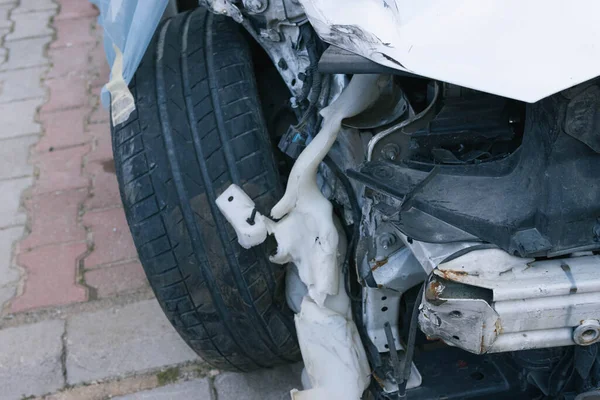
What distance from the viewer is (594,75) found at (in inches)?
43.2

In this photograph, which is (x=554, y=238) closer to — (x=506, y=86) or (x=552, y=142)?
(x=552, y=142)

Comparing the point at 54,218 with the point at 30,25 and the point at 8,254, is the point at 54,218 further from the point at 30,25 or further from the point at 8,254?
the point at 30,25

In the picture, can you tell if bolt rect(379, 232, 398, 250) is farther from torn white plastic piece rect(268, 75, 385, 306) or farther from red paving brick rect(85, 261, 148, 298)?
red paving brick rect(85, 261, 148, 298)

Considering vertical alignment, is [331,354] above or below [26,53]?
above

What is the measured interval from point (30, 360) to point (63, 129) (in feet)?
5.12

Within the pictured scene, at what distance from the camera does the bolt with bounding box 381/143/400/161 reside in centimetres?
156

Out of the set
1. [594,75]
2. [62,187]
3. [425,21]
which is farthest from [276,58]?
[62,187]

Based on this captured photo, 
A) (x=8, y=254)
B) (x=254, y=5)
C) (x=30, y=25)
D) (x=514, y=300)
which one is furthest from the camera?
(x=30, y=25)

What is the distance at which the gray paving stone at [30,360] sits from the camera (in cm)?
234

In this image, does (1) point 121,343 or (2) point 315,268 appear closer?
(2) point 315,268

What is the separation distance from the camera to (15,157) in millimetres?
3492

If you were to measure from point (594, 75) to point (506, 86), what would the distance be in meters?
0.13

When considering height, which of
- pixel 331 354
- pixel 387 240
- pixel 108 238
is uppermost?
pixel 387 240

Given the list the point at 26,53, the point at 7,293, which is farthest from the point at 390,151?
the point at 26,53
